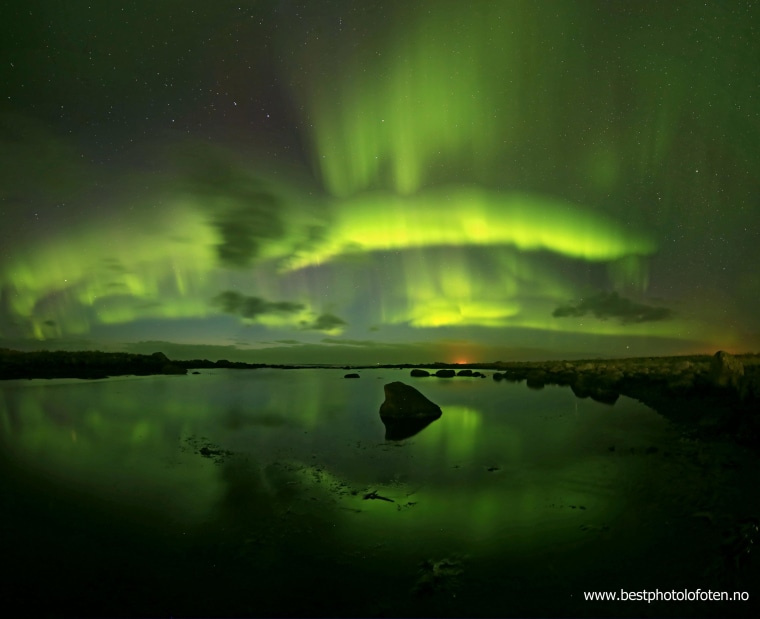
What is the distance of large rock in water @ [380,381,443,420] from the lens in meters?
24.4

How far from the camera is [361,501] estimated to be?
34.9ft

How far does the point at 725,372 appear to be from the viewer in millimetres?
25125

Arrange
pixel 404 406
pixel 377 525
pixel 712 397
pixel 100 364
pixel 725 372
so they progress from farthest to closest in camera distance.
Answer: pixel 100 364 < pixel 725 372 < pixel 404 406 < pixel 712 397 < pixel 377 525

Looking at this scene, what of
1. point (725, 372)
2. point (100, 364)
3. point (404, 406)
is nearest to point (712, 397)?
point (725, 372)

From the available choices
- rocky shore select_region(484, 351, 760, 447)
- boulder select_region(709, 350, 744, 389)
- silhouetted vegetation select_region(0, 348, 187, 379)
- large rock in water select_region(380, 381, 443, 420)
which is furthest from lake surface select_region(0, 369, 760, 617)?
silhouetted vegetation select_region(0, 348, 187, 379)

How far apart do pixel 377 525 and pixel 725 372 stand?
88.0 feet

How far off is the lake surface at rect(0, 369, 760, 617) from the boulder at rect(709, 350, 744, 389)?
9.64 metres

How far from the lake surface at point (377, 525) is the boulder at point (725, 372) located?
380 inches

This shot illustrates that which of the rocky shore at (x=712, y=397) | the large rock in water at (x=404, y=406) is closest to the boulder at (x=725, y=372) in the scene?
the rocky shore at (x=712, y=397)

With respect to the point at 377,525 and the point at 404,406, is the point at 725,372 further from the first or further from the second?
the point at 377,525

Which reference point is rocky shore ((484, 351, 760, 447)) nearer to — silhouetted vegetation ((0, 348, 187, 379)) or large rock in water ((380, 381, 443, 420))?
large rock in water ((380, 381, 443, 420))

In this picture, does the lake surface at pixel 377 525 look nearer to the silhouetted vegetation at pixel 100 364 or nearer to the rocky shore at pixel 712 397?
the rocky shore at pixel 712 397

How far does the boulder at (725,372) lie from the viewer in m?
24.4

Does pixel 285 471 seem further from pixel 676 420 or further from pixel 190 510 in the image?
pixel 676 420
